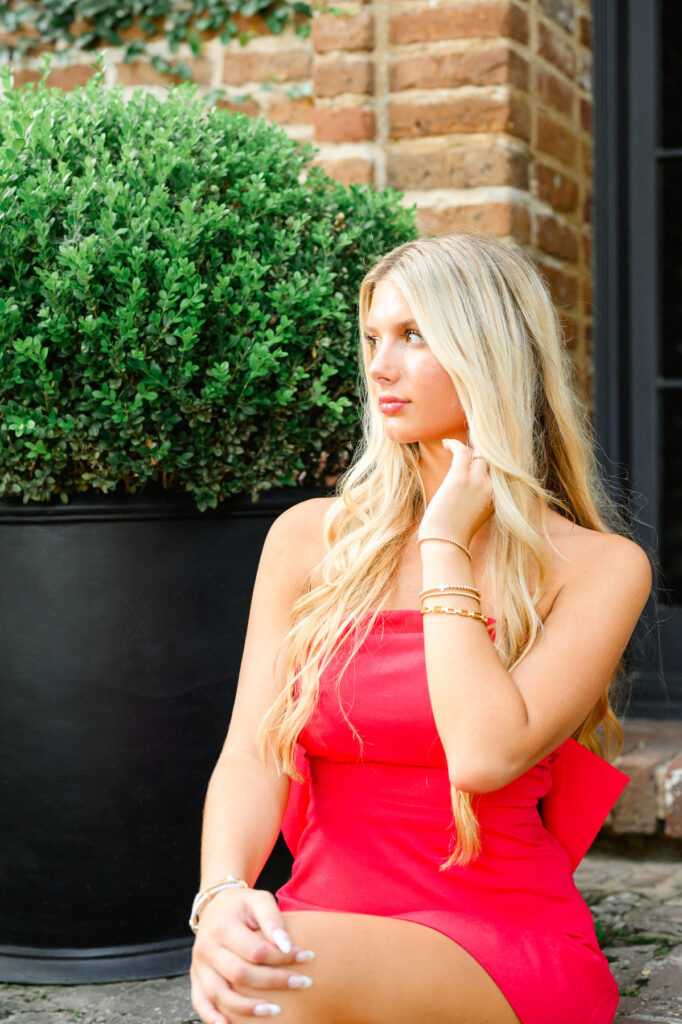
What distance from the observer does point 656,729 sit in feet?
11.0

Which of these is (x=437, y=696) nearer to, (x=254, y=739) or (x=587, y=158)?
(x=254, y=739)

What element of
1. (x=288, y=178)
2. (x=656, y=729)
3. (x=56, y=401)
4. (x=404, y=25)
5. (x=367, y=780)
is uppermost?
(x=404, y=25)

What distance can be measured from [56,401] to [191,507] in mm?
355

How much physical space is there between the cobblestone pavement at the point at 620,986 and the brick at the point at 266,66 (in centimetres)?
259

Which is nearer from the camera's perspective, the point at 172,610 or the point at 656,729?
the point at 172,610

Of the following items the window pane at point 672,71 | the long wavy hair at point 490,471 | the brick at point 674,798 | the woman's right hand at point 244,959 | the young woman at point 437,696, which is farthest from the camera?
the window pane at point 672,71

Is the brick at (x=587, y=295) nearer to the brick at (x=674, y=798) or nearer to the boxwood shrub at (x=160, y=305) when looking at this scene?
the boxwood shrub at (x=160, y=305)

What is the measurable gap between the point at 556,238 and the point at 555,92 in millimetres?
434

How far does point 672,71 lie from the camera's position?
4434 millimetres

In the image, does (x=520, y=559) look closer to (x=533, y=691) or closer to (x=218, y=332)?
(x=533, y=691)

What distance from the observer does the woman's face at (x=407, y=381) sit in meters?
1.92

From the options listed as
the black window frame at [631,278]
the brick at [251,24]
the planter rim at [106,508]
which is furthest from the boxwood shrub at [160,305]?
the black window frame at [631,278]

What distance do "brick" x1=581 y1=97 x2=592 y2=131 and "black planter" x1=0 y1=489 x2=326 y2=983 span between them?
6.88 ft

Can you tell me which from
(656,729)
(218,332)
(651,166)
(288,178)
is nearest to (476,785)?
(218,332)
